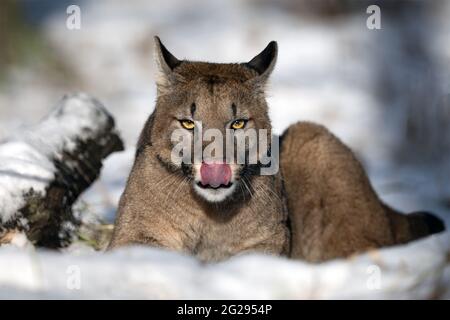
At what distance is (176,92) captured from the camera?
6137 mm

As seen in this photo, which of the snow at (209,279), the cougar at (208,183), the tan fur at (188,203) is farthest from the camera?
the tan fur at (188,203)

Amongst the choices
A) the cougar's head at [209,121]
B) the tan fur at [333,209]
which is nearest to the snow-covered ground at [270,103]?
the cougar's head at [209,121]

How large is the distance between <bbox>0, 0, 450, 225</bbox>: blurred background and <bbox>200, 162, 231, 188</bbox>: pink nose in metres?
3.88

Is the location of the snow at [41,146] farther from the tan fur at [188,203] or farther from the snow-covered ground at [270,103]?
the tan fur at [188,203]

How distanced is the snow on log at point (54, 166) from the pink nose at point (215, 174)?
1.63 m

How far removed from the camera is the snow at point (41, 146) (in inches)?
256

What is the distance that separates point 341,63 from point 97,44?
14.2ft

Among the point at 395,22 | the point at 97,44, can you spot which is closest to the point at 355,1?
the point at 395,22

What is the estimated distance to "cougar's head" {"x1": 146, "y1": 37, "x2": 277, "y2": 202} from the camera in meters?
5.73

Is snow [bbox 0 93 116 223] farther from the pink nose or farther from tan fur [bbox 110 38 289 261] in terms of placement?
the pink nose

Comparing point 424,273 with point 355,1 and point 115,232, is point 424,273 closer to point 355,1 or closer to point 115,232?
point 115,232
